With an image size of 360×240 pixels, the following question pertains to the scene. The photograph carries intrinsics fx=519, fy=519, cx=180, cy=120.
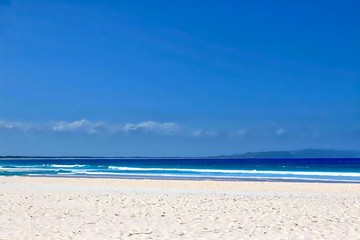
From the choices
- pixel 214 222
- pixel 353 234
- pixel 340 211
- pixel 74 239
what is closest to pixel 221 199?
pixel 340 211

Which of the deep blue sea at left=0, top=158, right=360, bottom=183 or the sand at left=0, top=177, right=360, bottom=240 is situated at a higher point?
the deep blue sea at left=0, top=158, right=360, bottom=183

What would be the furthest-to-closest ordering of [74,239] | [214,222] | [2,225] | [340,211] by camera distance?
[340,211], [214,222], [2,225], [74,239]

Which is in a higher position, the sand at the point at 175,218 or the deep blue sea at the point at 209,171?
the deep blue sea at the point at 209,171

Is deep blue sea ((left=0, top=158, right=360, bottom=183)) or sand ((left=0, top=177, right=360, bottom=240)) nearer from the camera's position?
sand ((left=0, top=177, right=360, bottom=240))

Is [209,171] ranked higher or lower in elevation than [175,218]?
higher

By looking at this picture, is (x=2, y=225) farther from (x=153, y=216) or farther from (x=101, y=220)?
(x=153, y=216)

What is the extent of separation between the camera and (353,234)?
411 inches

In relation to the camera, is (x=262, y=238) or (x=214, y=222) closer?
(x=262, y=238)

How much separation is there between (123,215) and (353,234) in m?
5.80

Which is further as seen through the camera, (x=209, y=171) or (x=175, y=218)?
(x=209, y=171)

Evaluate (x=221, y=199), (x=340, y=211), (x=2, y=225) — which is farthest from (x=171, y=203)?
(x=2, y=225)

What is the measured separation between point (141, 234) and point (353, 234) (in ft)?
14.0

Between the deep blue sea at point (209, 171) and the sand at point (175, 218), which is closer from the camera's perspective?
the sand at point (175, 218)

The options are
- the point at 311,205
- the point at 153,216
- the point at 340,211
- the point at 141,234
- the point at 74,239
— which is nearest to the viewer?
the point at 74,239
